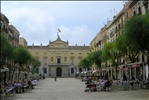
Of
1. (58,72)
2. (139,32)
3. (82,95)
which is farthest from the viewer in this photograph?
(58,72)

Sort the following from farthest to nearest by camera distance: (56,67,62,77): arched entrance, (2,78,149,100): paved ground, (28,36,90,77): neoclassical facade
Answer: (28,36,90,77): neoclassical facade
(56,67,62,77): arched entrance
(2,78,149,100): paved ground

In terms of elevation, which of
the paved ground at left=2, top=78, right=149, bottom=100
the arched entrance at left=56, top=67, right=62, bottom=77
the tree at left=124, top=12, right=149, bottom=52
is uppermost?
the tree at left=124, top=12, right=149, bottom=52

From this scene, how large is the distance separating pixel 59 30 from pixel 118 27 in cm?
6369

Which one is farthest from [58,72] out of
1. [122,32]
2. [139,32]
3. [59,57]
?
[139,32]

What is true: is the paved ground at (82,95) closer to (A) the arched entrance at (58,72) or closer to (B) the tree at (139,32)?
(B) the tree at (139,32)

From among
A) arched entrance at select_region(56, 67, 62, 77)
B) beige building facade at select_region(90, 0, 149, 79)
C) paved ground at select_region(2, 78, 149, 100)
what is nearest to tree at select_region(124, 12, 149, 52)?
paved ground at select_region(2, 78, 149, 100)

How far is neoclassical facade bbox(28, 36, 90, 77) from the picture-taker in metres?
118

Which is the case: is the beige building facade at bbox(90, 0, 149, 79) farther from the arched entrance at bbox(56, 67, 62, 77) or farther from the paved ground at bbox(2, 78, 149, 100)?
the arched entrance at bbox(56, 67, 62, 77)

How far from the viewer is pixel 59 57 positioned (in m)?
122

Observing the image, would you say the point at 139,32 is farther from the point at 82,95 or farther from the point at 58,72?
the point at 58,72

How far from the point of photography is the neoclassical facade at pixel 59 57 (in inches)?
4636

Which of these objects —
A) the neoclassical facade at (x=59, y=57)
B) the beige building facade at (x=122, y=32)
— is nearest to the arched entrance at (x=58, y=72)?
the neoclassical facade at (x=59, y=57)

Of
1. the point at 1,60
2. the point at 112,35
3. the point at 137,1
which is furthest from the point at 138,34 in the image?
the point at 112,35

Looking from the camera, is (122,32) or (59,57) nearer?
(122,32)
